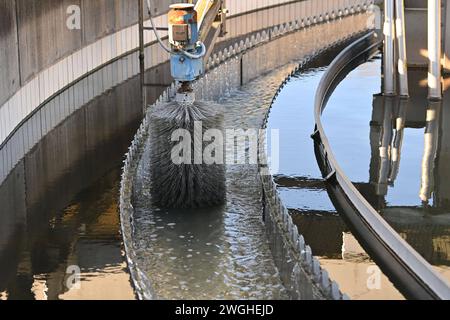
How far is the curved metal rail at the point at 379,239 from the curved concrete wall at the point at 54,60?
5.44 meters

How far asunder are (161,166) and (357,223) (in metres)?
3.11

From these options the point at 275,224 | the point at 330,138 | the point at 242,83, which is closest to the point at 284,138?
the point at 330,138

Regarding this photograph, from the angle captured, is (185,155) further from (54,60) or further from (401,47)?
(401,47)

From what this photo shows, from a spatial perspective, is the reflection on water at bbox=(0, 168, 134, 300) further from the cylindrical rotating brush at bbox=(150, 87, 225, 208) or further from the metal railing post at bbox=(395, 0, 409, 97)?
the metal railing post at bbox=(395, 0, 409, 97)

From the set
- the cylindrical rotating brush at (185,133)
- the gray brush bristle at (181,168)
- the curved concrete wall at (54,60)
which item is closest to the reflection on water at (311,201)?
the gray brush bristle at (181,168)

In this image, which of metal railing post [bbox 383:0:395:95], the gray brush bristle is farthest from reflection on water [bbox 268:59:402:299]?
the gray brush bristle

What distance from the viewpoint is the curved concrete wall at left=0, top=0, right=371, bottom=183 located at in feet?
62.3

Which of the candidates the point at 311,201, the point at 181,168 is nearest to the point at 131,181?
the point at 181,168

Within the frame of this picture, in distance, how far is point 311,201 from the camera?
16125mm

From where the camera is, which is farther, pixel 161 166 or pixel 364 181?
pixel 364 181

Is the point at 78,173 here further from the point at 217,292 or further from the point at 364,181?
the point at 217,292

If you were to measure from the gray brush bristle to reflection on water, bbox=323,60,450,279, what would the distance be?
3.08 m

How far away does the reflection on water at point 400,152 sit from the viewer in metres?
15.5
